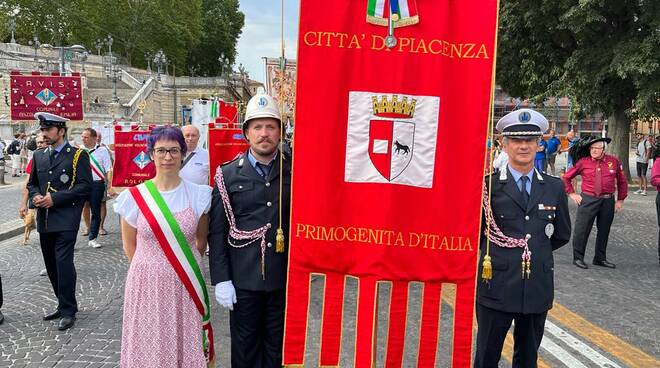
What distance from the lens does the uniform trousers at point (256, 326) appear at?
10.9 ft

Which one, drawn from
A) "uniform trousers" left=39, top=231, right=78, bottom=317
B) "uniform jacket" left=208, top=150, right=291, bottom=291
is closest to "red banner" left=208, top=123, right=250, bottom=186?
"uniform trousers" left=39, top=231, right=78, bottom=317

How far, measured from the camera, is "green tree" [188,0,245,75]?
7888 centimetres

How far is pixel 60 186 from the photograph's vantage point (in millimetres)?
5543

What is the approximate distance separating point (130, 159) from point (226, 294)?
247 inches

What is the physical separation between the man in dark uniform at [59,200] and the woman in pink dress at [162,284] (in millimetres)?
2481

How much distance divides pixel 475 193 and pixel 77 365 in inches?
139

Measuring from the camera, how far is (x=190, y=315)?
327 cm

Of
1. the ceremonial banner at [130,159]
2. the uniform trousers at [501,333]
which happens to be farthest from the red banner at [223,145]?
the uniform trousers at [501,333]

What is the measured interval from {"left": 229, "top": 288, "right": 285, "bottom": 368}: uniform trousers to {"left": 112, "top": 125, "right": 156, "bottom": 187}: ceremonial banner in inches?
234

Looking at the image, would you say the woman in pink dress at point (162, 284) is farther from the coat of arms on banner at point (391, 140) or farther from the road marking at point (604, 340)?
the road marking at point (604, 340)

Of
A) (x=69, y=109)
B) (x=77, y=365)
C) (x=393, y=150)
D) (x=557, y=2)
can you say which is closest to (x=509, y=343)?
(x=393, y=150)

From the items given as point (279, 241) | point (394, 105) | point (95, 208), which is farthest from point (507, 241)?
point (95, 208)

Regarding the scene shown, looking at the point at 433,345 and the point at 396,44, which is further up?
the point at 396,44

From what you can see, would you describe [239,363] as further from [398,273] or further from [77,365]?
[77,365]
